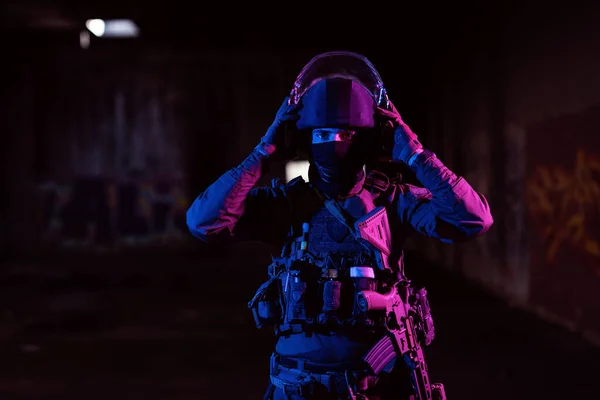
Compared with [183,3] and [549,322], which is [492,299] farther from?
[183,3]

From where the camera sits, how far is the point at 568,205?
919 centimetres

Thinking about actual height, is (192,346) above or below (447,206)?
below

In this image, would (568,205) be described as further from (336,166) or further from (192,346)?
(336,166)

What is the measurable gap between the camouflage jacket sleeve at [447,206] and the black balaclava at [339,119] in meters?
0.24

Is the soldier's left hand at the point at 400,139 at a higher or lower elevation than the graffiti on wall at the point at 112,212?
higher

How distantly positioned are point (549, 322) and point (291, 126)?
8.18 meters

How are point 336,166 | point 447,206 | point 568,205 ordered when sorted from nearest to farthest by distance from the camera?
point 447,206 < point 336,166 < point 568,205

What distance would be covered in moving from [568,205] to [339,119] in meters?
7.58

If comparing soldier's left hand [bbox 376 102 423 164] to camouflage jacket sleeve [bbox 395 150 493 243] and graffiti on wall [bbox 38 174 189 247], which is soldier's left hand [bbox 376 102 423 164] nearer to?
camouflage jacket sleeve [bbox 395 150 493 243]

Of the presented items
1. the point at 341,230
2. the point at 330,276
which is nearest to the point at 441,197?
the point at 341,230

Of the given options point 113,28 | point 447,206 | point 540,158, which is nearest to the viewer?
point 447,206

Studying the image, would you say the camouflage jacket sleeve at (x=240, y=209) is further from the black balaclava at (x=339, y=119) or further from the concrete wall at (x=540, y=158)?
the concrete wall at (x=540, y=158)

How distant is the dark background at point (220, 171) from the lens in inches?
295

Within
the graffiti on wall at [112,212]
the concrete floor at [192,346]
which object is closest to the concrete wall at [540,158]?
the concrete floor at [192,346]
